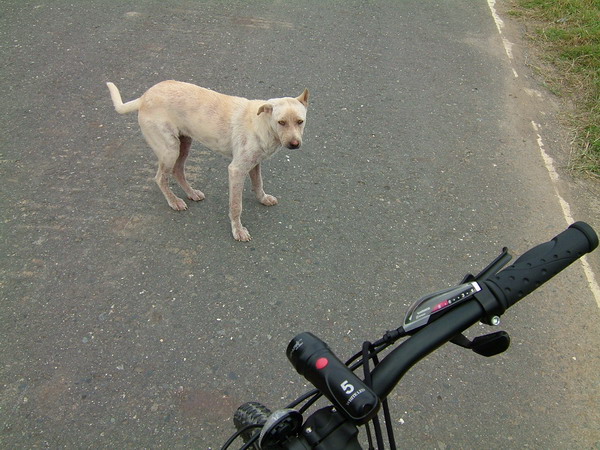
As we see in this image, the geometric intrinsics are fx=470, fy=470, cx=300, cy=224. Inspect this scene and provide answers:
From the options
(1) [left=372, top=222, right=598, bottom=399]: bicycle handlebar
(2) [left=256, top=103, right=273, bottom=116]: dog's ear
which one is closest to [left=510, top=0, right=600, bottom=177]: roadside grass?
(2) [left=256, top=103, right=273, bottom=116]: dog's ear

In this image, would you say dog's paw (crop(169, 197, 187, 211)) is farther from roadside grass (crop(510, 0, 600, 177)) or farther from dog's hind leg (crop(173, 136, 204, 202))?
roadside grass (crop(510, 0, 600, 177))

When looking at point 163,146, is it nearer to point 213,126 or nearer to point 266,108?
point 213,126

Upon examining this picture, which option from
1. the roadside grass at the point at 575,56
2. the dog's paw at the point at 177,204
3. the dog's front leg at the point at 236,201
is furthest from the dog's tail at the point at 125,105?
the roadside grass at the point at 575,56

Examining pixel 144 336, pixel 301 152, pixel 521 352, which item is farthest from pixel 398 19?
pixel 144 336

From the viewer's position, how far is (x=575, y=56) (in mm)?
6574

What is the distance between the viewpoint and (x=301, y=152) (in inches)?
197

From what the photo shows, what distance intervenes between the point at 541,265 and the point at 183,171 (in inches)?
136

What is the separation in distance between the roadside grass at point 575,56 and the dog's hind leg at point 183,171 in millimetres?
4008

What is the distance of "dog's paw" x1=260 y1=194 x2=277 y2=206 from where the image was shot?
4.36 metres

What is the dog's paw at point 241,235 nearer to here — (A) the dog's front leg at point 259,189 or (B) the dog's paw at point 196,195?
(A) the dog's front leg at point 259,189

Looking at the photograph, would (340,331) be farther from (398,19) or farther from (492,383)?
(398,19)

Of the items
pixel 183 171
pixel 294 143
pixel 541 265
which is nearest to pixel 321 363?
pixel 541 265

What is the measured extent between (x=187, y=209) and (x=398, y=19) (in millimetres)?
5196

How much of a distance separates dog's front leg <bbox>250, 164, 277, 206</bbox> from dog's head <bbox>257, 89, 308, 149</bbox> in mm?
592
